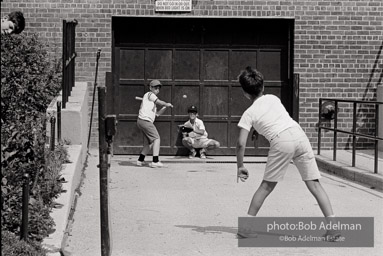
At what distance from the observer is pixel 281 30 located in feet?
56.7

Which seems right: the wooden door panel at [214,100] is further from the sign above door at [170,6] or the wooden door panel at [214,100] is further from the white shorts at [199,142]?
the sign above door at [170,6]

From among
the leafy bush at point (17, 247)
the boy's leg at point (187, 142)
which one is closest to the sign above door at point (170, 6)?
the boy's leg at point (187, 142)

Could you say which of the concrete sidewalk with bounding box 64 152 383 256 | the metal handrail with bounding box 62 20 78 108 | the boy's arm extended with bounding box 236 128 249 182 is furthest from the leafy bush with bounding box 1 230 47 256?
the metal handrail with bounding box 62 20 78 108

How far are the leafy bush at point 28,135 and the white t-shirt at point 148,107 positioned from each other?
1474 millimetres

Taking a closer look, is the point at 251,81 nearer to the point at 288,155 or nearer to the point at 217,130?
the point at 288,155

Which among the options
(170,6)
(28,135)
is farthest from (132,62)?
(28,135)

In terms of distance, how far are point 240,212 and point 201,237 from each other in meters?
1.61

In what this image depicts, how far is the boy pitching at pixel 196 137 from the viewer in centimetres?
1667

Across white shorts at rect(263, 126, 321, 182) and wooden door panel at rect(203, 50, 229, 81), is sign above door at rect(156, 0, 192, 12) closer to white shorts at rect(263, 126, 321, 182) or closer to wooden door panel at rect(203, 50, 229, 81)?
wooden door panel at rect(203, 50, 229, 81)

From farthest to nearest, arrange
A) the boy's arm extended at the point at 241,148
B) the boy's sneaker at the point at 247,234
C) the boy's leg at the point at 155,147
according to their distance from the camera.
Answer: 1. the boy's leg at the point at 155,147
2. the boy's sneaker at the point at 247,234
3. the boy's arm extended at the point at 241,148

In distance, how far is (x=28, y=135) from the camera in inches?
355

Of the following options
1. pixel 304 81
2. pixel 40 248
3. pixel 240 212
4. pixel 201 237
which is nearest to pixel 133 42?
pixel 304 81

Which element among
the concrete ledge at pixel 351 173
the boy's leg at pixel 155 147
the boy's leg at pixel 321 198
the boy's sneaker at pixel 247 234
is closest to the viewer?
the boy's leg at pixel 321 198

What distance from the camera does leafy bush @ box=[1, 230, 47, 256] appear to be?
7.15m
